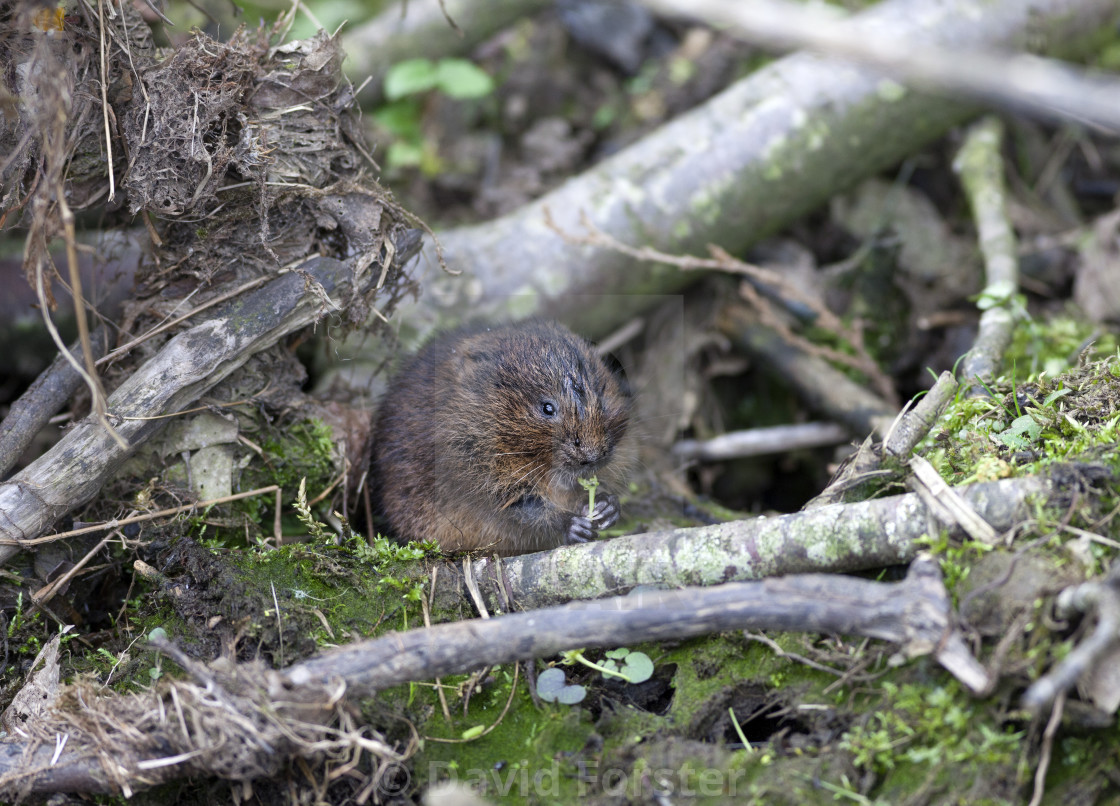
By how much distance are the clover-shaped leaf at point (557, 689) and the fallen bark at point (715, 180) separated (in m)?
2.78

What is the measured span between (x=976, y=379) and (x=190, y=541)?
3.32 metres

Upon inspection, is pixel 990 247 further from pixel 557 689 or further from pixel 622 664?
pixel 557 689

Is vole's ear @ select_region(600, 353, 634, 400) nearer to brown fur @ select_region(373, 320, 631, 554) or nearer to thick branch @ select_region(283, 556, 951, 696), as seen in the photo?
brown fur @ select_region(373, 320, 631, 554)

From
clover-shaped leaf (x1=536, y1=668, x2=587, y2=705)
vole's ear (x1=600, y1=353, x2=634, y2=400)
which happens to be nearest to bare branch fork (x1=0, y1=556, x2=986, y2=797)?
clover-shaped leaf (x1=536, y1=668, x2=587, y2=705)

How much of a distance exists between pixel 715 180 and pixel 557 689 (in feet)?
12.3

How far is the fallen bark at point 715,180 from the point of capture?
18.0ft

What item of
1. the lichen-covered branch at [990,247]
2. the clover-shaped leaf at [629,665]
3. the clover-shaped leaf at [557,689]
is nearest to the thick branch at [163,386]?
the clover-shaped leaf at [557,689]

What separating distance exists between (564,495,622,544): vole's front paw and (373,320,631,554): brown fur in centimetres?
8

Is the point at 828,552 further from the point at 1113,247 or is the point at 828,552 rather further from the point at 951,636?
the point at 1113,247

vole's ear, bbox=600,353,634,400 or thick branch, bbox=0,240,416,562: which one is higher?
thick branch, bbox=0,240,416,562

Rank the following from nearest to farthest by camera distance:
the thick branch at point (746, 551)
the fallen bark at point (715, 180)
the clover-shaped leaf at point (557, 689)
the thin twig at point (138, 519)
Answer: the thick branch at point (746, 551), the clover-shaped leaf at point (557, 689), the thin twig at point (138, 519), the fallen bark at point (715, 180)

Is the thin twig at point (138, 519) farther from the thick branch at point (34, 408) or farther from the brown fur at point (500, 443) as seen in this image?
the brown fur at point (500, 443)

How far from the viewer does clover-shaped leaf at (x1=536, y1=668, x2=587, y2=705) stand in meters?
3.00

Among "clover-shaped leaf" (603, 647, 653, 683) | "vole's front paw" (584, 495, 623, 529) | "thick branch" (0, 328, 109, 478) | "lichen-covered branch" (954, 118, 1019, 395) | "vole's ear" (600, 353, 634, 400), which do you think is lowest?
"vole's front paw" (584, 495, 623, 529)
